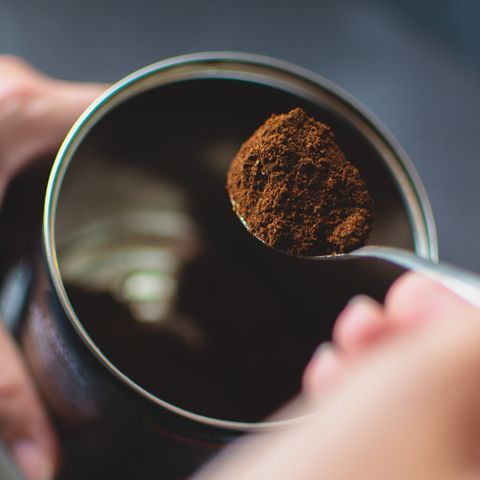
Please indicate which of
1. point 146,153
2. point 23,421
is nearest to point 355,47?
point 146,153

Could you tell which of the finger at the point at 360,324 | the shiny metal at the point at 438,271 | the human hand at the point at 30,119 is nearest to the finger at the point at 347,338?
the finger at the point at 360,324

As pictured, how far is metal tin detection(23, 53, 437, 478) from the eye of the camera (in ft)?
0.86

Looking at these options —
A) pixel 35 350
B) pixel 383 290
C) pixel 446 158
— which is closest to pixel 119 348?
pixel 35 350

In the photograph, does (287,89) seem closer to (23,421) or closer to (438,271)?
(438,271)

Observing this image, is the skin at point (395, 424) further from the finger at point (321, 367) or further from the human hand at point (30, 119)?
the human hand at point (30, 119)

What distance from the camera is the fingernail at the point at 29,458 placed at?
0.37 metres

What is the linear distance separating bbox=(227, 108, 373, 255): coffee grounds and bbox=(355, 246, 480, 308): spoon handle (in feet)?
0.04

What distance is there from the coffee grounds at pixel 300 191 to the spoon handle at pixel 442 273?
0.04 ft

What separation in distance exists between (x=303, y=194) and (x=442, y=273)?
0.24ft

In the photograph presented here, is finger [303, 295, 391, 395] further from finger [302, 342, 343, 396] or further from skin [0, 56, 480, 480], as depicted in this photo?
skin [0, 56, 480, 480]

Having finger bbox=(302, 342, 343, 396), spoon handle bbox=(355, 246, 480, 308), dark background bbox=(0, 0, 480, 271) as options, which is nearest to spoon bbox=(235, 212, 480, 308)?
spoon handle bbox=(355, 246, 480, 308)

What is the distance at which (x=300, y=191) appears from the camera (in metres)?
0.28

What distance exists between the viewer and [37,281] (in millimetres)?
332

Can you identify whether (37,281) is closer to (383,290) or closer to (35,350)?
(35,350)
